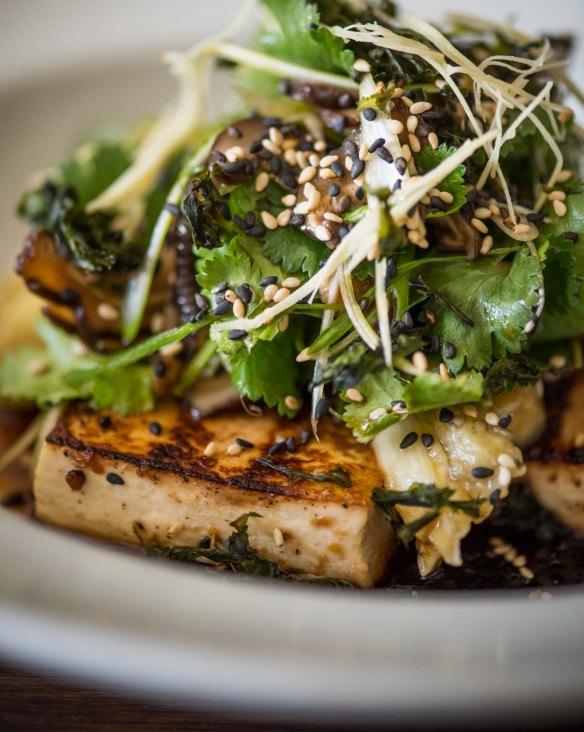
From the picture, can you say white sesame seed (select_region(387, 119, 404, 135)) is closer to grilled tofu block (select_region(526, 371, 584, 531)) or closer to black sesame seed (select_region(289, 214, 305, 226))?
black sesame seed (select_region(289, 214, 305, 226))

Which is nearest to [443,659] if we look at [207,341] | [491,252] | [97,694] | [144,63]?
[97,694]

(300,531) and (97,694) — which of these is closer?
(97,694)

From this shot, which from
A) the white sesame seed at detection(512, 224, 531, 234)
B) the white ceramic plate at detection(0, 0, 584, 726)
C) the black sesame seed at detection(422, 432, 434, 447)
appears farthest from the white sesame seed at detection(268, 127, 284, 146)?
the white ceramic plate at detection(0, 0, 584, 726)

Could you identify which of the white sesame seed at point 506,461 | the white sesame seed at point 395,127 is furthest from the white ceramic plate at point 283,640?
the white sesame seed at point 395,127

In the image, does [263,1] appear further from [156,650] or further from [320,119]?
[156,650]

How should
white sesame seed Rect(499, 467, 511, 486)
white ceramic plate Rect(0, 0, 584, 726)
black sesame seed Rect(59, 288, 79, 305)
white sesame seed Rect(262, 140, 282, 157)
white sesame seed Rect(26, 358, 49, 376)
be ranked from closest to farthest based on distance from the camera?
1. white ceramic plate Rect(0, 0, 584, 726)
2. white sesame seed Rect(499, 467, 511, 486)
3. white sesame seed Rect(262, 140, 282, 157)
4. black sesame seed Rect(59, 288, 79, 305)
5. white sesame seed Rect(26, 358, 49, 376)

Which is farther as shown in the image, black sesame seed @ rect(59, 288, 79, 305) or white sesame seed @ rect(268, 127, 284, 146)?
black sesame seed @ rect(59, 288, 79, 305)

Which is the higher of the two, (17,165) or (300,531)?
(17,165)
